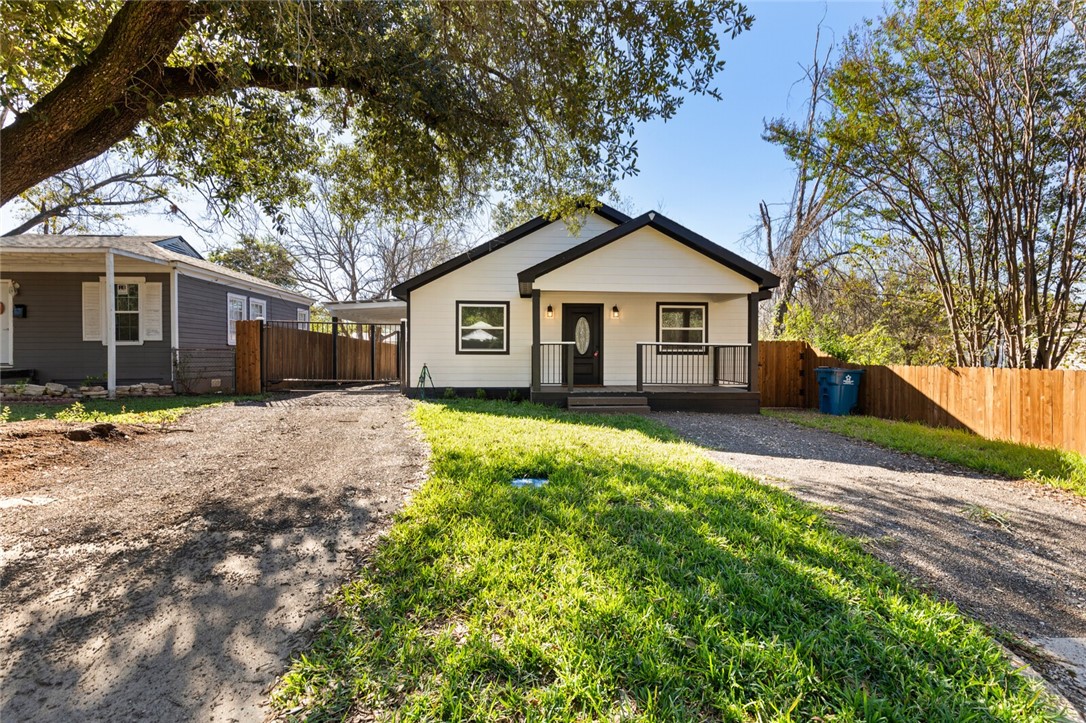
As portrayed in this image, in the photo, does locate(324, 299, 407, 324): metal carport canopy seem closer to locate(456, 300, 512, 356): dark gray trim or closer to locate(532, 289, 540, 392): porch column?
locate(456, 300, 512, 356): dark gray trim

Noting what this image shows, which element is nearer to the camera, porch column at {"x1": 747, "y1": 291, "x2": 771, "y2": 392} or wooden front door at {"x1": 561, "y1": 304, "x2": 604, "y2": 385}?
porch column at {"x1": 747, "y1": 291, "x2": 771, "y2": 392}

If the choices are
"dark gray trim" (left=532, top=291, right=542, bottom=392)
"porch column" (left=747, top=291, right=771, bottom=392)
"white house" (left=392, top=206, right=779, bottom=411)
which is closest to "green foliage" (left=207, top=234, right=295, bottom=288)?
"white house" (left=392, top=206, right=779, bottom=411)

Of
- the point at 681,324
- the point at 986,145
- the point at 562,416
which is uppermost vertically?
the point at 986,145

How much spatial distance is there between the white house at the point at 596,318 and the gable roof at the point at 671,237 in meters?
0.03

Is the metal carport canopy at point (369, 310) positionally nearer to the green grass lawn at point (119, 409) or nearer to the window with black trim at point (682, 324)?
the green grass lawn at point (119, 409)

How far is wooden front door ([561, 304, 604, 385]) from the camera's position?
11188mm

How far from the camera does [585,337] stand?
11.3 m

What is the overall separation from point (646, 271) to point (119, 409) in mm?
10579

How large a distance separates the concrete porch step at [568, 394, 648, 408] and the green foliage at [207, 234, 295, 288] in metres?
20.1

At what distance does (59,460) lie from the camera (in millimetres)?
4438

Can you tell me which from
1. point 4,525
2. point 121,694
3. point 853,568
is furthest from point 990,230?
point 4,525

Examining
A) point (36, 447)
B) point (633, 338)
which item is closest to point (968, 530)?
point (633, 338)

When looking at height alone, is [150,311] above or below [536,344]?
above

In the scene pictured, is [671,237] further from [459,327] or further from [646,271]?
[459,327]
